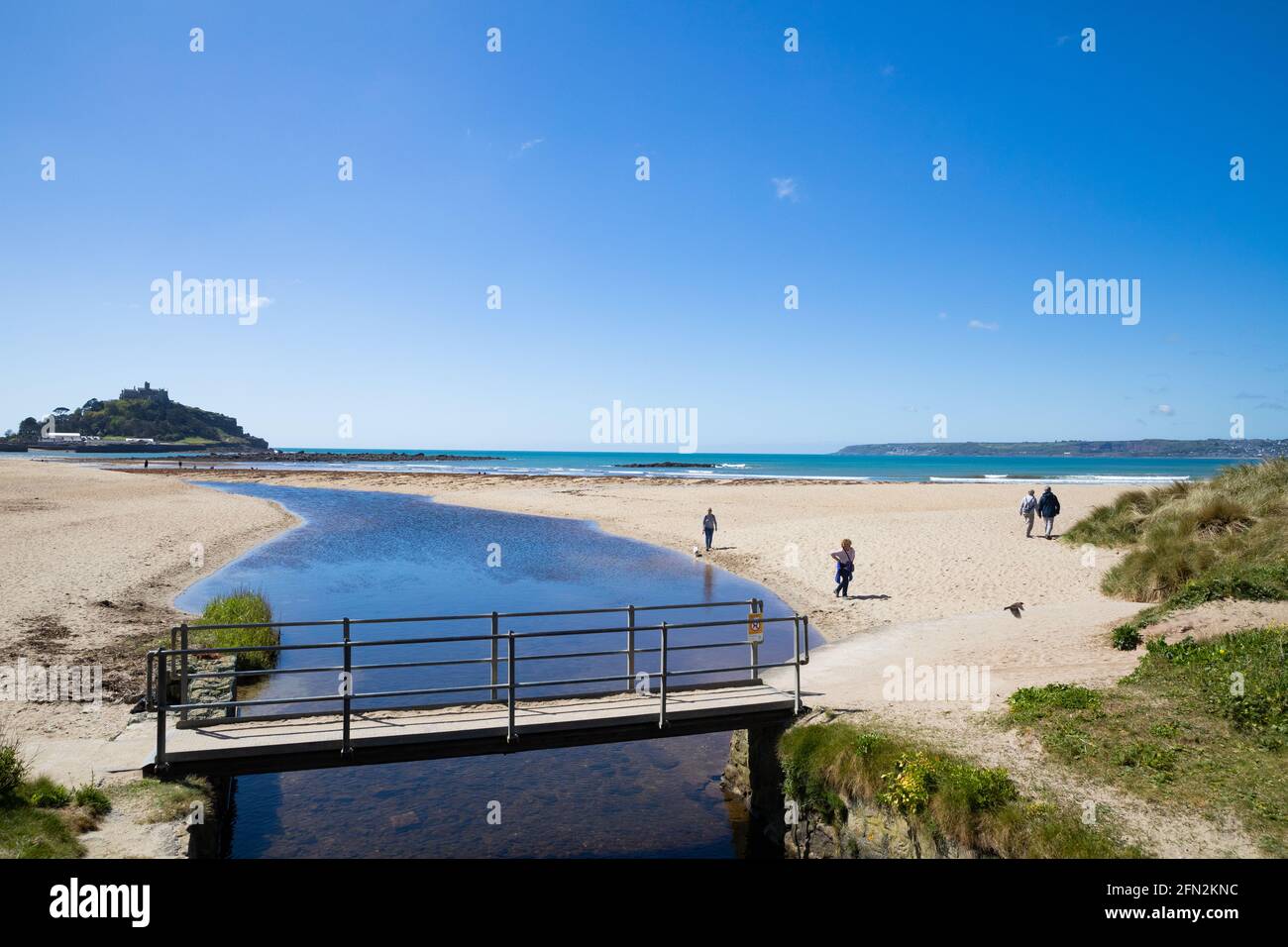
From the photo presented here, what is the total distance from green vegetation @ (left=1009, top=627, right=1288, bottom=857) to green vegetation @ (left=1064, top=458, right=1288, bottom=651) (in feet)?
8.68

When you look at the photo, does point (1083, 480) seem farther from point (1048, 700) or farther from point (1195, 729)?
point (1195, 729)

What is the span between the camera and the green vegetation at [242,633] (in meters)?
16.9

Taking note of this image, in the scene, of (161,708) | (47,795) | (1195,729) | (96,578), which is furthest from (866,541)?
(47,795)

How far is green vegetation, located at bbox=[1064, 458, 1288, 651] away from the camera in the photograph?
47.4ft

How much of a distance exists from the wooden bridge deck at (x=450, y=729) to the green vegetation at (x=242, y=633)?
690 centimetres

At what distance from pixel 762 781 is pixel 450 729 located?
4692 mm

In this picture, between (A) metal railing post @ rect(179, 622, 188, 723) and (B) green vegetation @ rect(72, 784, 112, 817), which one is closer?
(B) green vegetation @ rect(72, 784, 112, 817)

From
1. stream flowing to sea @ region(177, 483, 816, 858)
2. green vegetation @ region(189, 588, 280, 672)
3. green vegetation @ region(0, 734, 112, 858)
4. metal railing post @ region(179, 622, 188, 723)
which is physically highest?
metal railing post @ region(179, 622, 188, 723)

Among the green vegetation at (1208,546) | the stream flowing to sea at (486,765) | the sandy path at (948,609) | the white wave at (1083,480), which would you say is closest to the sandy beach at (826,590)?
the sandy path at (948,609)

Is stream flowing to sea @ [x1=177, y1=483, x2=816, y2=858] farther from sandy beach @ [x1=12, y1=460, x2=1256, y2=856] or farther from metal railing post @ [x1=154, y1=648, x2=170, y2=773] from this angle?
sandy beach @ [x1=12, y1=460, x2=1256, y2=856]

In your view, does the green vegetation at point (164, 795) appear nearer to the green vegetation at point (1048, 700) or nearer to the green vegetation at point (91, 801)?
the green vegetation at point (91, 801)

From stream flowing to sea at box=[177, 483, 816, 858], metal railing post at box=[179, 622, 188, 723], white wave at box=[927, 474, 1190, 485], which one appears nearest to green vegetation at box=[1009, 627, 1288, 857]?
stream flowing to sea at box=[177, 483, 816, 858]
